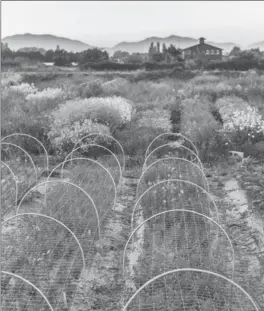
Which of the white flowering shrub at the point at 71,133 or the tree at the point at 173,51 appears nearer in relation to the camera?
the white flowering shrub at the point at 71,133

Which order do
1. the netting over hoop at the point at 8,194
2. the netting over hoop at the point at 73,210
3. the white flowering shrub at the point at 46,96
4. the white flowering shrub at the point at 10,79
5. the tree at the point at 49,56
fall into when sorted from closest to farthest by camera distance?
the netting over hoop at the point at 73,210
the netting over hoop at the point at 8,194
the white flowering shrub at the point at 46,96
the white flowering shrub at the point at 10,79
the tree at the point at 49,56

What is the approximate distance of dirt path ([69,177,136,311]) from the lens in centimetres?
448

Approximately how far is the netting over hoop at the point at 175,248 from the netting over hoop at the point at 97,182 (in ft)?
3.20

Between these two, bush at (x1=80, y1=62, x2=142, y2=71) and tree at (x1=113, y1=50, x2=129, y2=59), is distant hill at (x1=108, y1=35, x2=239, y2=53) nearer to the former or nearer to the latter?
tree at (x1=113, y1=50, x2=129, y2=59)

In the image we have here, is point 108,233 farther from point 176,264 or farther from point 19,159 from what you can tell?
point 19,159

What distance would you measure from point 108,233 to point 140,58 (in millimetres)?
27436

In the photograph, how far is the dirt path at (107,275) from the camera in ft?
14.7

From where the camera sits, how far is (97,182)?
8.02 m

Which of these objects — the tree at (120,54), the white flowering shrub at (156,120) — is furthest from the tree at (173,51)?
the white flowering shrub at (156,120)

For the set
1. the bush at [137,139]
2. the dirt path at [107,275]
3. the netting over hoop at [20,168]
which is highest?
the bush at [137,139]

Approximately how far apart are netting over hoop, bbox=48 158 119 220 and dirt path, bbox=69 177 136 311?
9.0 inches

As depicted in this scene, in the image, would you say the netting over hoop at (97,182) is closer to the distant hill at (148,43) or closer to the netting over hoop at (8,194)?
the netting over hoop at (8,194)

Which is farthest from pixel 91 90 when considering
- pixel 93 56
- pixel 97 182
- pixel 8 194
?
pixel 93 56

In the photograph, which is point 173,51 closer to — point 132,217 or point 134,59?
point 134,59
